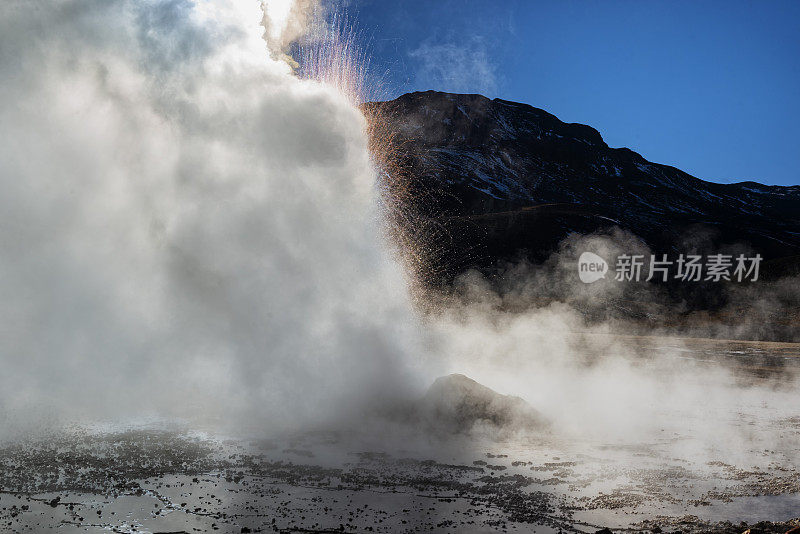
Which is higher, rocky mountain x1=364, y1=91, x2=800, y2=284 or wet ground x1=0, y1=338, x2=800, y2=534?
rocky mountain x1=364, y1=91, x2=800, y2=284

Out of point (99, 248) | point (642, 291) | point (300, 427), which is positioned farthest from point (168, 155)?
point (642, 291)

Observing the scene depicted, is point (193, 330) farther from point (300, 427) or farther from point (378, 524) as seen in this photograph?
point (378, 524)

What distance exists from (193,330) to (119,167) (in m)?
5.75

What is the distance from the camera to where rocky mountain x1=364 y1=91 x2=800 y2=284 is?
80.7 metres

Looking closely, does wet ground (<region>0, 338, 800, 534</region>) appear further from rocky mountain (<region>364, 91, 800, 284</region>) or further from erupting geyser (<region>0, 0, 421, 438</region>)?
rocky mountain (<region>364, 91, 800, 284</region>)

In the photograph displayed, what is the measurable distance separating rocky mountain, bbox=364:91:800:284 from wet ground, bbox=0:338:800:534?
12.6 metres

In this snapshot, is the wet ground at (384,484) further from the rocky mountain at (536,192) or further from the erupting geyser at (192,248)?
the rocky mountain at (536,192)

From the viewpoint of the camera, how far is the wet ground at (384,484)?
8320 millimetres

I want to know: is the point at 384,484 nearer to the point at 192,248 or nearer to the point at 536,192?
the point at 192,248

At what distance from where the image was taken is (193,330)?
57.0 ft

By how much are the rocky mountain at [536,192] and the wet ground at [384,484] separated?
12.6 meters

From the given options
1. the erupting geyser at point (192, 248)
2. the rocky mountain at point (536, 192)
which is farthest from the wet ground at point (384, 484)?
the rocky mountain at point (536, 192)

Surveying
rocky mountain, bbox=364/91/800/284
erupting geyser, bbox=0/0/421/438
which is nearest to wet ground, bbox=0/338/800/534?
erupting geyser, bbox=0/0/421/438

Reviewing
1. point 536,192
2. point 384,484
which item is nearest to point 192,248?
point 384,484
